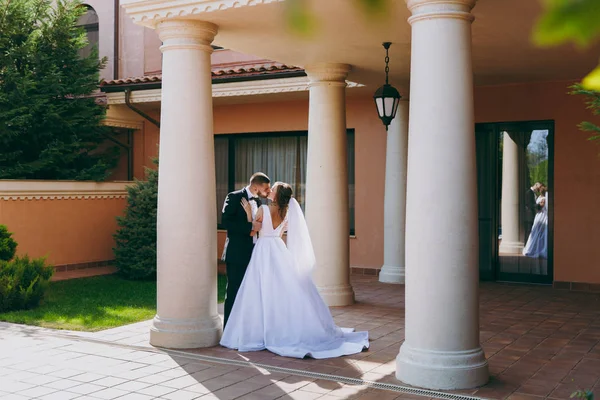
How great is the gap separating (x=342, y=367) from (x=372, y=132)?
802cm

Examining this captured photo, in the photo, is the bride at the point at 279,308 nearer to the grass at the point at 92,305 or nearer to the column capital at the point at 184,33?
the column capital at the point at 184,33

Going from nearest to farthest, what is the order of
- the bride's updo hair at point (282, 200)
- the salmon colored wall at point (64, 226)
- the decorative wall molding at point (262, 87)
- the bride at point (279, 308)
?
the bride at point (279, 308), the bride's updo hair at point (282, 200), the salmon colored wall at point (64, 226), the decorative wall molding at point (262, 87)

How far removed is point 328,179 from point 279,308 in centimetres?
316

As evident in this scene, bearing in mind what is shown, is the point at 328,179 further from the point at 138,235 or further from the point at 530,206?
the point at 138,235

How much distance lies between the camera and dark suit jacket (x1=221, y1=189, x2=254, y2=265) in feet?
25.3

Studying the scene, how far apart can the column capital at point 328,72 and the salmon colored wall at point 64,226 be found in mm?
6151

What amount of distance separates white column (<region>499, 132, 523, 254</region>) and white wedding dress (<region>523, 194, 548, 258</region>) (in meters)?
0.18

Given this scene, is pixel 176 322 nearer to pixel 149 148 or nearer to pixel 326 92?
pixel 326 92

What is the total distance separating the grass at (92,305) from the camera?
9164 mm

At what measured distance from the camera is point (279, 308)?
7.50 m

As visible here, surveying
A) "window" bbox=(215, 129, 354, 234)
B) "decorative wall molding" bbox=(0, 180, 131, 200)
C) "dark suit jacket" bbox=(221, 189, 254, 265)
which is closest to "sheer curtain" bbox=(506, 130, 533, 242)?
"window" bbox=(215, 129, 354, 234)

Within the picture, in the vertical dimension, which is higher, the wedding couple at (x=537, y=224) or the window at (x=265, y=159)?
the window at (x=265, y=159)

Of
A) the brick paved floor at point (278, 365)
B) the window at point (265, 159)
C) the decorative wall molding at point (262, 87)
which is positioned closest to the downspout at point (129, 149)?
the decorative wall molding at point (262, 87)

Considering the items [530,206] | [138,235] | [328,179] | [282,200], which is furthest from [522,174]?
[138,235]
